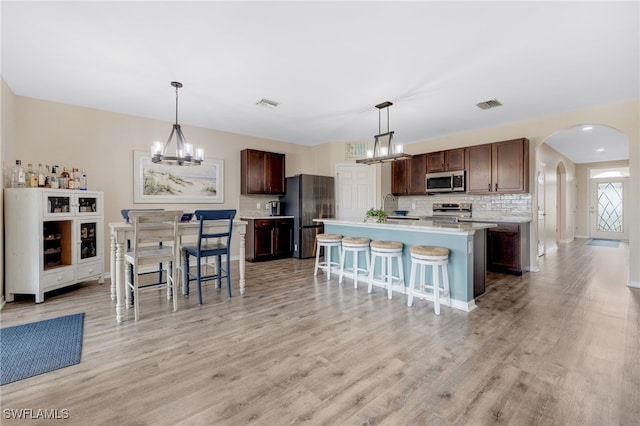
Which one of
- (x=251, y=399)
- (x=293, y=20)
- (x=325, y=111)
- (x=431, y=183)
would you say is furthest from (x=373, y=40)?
(x=431, y=183)

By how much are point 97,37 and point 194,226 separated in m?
1.94

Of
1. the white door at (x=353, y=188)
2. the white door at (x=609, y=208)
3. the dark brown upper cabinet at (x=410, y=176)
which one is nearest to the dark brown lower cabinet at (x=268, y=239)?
the white door at (x=353, y=188)

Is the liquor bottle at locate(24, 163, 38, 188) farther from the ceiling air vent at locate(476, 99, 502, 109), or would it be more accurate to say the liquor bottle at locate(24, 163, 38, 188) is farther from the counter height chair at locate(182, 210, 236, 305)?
the ceiling air vent at locate(476, 99, 502, 109)

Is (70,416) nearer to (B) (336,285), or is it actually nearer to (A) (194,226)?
(A) (194,226)

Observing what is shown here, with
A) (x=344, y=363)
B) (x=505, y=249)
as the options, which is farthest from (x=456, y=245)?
(x=505, y=249)

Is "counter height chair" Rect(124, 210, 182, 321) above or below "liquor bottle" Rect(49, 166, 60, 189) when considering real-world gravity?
below

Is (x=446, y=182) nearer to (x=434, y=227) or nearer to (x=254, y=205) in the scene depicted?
(x=434, y=227)

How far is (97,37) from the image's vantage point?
255 cm

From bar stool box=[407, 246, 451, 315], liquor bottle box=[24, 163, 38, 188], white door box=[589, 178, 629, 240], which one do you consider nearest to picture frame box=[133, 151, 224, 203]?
liquor bottle box=[24, 163, 38, 188]

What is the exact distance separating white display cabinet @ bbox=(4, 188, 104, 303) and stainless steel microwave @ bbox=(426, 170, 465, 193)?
5720mm

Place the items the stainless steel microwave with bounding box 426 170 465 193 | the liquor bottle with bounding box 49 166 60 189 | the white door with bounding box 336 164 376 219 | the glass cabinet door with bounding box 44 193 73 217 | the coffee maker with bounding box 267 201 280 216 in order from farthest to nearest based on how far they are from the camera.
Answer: the white door with bounding box 336 164 376 219 < the coffee maker with bounding box 267 201 280 216 < the stainless steel microwave with bounding box 426 170 465 193 < the liquor bottle with bounding box 49 166 60 189 < the glass cabinet door with bounding box 44 193 73 217

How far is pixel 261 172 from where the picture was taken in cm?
611

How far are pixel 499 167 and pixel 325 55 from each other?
384 centimetres

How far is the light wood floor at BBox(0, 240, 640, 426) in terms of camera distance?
163cm
